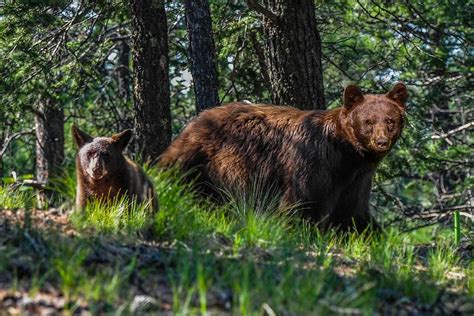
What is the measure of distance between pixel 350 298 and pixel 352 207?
4.06 m

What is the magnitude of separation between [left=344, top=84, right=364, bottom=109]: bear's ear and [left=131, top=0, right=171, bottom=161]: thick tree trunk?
2668 millimetres

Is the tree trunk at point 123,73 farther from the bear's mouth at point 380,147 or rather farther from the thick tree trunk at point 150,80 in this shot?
the bear's mouth at point 380,147

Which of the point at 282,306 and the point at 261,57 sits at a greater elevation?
the point at 261,57

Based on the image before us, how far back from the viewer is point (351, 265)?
618 centimetres

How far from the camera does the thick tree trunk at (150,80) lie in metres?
10.1

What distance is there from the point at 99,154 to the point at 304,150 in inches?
87.0

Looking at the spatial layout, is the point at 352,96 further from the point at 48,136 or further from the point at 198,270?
the point at 48,136

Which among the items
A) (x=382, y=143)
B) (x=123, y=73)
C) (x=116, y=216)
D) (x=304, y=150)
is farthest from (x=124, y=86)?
A: (x=116, y=216)

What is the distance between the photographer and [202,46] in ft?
32.5

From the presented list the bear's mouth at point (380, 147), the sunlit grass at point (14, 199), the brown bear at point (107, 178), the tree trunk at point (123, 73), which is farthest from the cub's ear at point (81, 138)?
the tree trunk at point (123, 73)

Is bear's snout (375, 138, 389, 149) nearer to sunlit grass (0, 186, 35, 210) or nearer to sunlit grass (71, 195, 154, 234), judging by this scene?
sunlit grass (71, 195, 154, 234)

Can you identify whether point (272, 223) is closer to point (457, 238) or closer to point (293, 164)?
point (293, 164)

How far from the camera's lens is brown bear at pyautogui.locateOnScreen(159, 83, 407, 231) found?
27.0 feet

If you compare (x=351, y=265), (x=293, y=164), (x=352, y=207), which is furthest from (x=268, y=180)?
(x=351, y=265)
